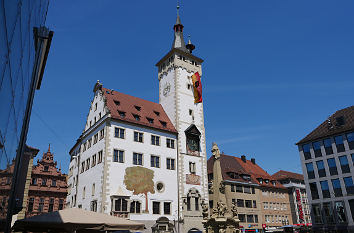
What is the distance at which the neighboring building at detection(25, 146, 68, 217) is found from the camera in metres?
45.6

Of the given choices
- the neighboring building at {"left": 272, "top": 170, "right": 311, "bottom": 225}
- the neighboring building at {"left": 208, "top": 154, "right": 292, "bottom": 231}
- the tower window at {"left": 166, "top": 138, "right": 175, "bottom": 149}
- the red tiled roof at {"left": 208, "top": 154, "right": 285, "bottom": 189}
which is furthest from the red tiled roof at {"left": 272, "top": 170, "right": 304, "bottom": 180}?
the tower window at {"left": 166, "top": 138, "right": 175, "bottom": 149}

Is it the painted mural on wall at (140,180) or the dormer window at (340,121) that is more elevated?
the dormer window at (340,121)

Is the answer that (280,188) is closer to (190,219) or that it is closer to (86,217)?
(190,219)

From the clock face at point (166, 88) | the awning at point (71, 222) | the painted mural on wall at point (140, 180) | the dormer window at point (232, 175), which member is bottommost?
the awning at point (71, 222)

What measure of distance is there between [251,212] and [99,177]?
32011 mm

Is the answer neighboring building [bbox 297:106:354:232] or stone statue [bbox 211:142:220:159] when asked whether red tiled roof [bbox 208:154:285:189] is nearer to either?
neighboring building [bbox 297:106:354:232]

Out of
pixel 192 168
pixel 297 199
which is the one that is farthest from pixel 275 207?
pixel 192 168

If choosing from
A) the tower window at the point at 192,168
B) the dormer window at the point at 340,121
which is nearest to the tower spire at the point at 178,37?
the tower window at the point at 192,168

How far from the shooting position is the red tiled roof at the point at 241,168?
55469mm

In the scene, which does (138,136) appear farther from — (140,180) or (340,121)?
(340,121)

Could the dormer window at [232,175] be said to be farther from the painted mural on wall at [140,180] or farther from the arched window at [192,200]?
the painted mural on wall at [140,180]

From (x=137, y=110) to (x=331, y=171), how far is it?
98.8ft

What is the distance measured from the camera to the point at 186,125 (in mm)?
41031

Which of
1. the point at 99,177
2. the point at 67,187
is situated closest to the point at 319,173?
the point at 99,177
